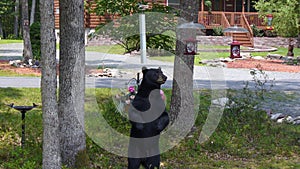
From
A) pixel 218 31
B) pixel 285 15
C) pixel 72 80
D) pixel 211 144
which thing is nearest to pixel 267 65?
pixel 285 15

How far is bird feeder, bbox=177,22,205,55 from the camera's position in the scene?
7.70 metres

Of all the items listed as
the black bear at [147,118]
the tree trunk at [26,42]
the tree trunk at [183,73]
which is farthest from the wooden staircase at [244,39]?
the black bear at [147,118]

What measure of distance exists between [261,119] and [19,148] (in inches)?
178

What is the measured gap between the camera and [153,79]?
5172 millimetres

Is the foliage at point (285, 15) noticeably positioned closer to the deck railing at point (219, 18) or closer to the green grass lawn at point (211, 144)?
the deck railing at point (219, 18)

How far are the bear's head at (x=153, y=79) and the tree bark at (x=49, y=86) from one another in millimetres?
1024

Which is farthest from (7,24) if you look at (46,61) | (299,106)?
(46,61)

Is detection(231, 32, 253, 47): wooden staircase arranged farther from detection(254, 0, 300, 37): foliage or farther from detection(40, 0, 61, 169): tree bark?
detection(40, 0, 61, 169): tree bark

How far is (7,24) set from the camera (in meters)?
47.7

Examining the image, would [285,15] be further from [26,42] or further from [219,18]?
[26,42]

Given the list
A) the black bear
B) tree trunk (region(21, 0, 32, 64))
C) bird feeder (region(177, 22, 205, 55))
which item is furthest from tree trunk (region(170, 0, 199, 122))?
tree trunk (region(21, 0, 32, 64))

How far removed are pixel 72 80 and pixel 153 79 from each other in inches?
56.5

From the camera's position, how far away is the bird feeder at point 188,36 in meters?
7.70

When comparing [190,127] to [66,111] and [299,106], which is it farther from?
[299,106]
